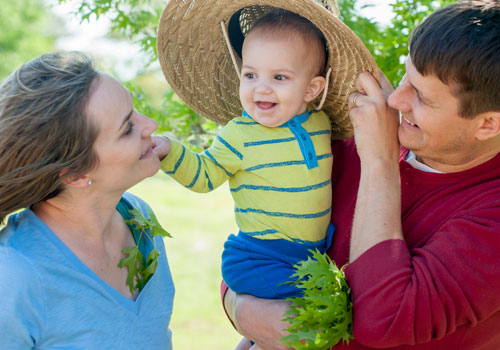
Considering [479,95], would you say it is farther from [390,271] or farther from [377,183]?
[390,271]

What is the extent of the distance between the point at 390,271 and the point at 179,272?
29.4ft

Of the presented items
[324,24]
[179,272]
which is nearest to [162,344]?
[324,24]

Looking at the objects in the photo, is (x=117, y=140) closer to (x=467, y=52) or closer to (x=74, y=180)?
(x=74, y=180)

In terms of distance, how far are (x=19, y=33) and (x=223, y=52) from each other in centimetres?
2064

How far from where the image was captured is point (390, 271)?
201 cm

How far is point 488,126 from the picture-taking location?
85.2 inches

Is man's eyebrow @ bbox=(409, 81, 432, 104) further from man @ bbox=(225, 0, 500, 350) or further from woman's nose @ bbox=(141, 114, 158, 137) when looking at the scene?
woman's nose @ bbox=(141, 114, 158, 137)

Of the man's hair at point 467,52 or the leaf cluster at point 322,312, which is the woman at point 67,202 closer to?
the leaf cluster at point 322,312

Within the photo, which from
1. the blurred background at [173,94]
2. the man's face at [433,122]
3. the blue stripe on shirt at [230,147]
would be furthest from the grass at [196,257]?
the man's face at [433,122]

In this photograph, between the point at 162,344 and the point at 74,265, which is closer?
the point at 74,265

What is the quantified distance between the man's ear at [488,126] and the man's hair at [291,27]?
0.75m

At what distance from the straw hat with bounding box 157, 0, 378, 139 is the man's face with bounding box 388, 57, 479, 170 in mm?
239

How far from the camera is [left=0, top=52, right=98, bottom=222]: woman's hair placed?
208 cm

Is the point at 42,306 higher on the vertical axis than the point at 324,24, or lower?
lower
